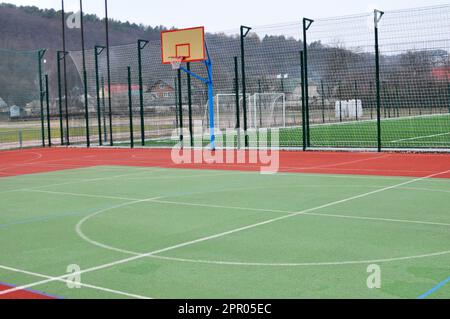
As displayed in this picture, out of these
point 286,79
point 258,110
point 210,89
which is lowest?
point 258,110

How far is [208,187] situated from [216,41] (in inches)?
394

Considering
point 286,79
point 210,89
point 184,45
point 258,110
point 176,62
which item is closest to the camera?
point 210,89

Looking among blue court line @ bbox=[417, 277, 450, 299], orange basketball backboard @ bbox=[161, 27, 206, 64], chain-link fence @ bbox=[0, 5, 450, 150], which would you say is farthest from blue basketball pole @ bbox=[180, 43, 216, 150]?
blue court line @ bbox=[417, 277, 450, 299]

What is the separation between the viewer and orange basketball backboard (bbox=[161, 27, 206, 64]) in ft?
56.3

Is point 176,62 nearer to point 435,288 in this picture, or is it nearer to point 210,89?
point 210,89

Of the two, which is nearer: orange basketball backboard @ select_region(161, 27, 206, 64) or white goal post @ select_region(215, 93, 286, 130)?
orange basketball backboard @ select_region(161, 27, 206, 64)

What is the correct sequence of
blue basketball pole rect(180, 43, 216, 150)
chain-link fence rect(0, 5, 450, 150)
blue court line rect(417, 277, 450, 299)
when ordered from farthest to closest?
blue basketball pole rect(180, 43, 216, 150) → chain-link fence rect(0, 5, 450, 150) → blue court line rect(417, 277, 450, 299)

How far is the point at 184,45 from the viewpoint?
1752 cm

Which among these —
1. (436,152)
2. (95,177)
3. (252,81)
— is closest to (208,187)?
(95,177)

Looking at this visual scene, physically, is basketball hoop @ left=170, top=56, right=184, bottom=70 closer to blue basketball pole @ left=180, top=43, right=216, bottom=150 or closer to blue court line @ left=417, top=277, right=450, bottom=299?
blue basketball pole @ left=180, top=43, right=216, bottom=150

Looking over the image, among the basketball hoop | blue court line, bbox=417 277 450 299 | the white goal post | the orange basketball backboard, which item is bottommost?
blue court line, bbox=417 277 450 299

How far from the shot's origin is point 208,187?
10.1 m

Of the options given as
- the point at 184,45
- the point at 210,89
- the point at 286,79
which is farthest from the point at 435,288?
the point at 286,79

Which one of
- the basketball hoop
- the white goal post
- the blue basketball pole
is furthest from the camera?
the white goal post
